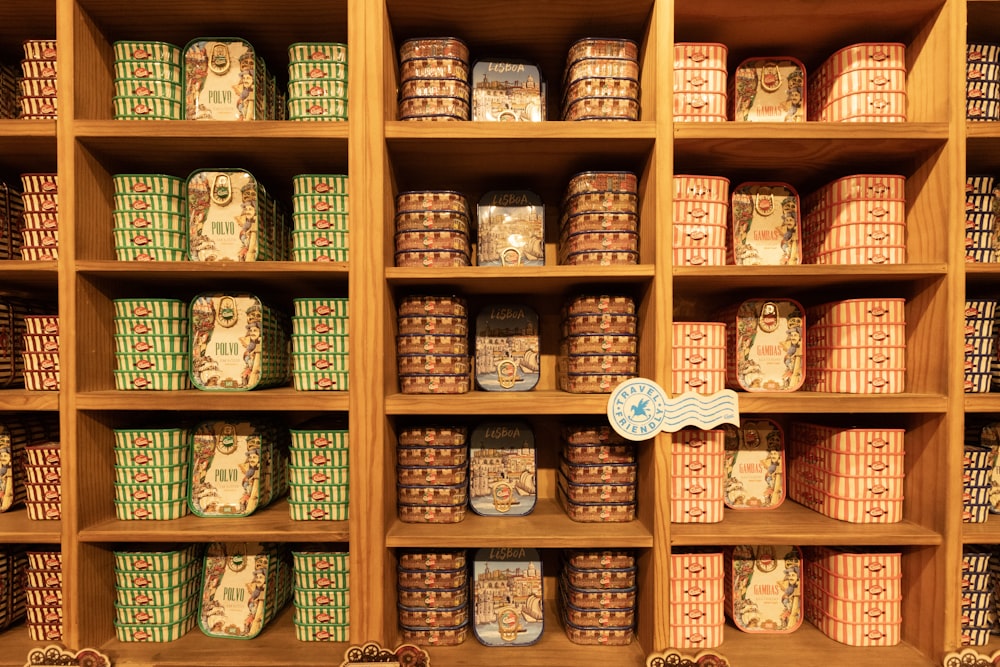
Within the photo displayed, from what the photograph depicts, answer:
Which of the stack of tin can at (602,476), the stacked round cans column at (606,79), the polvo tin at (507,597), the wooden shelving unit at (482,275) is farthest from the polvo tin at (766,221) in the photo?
the polvo tin at (507,597)

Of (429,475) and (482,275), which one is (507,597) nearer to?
(429,475)

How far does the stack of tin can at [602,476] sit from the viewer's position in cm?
148

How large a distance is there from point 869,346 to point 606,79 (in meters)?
1.12

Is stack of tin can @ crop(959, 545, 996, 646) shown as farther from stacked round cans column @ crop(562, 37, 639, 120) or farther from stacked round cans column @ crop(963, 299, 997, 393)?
stacked round cans column @ crop(562, 37, 639, 120)

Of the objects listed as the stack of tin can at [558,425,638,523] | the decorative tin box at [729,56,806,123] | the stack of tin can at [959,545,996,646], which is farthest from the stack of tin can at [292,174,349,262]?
the stack of tin can at [959,545,996,646]

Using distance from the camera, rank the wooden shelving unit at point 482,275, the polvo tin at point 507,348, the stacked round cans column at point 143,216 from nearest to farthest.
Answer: the wooden shelving unit at point 482,275, the stacked round cans column at point 143,216, the polvo tin at point 507,348

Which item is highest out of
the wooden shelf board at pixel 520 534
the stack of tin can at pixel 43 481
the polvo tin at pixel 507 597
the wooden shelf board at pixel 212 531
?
the stack of tin can at pixel 43 481

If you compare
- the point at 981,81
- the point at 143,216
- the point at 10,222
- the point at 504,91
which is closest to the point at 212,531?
the point at 143,216

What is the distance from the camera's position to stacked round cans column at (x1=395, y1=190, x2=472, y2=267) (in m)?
1.47

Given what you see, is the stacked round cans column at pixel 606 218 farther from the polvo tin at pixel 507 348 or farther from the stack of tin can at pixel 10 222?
the stack of tin can at pixel 10 222

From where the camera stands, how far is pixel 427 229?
1467mm

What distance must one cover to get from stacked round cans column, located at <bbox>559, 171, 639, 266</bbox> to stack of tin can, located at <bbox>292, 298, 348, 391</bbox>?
0.77 meters

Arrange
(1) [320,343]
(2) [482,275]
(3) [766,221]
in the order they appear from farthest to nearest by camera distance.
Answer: (3) [766,221] < (1) [320,343] < (2) [482,275]

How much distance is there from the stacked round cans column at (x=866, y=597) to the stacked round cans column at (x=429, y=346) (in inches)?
50.6
